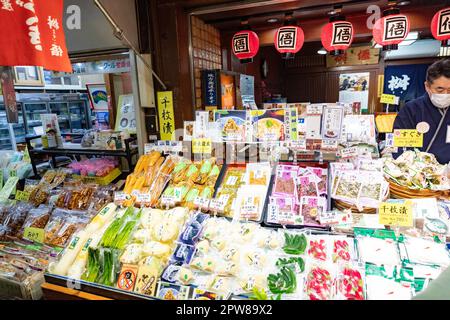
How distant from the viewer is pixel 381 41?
14.6ft

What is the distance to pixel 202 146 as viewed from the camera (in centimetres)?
309

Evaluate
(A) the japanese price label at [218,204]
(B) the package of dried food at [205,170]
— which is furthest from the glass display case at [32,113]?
(A) the japanese price label at [218,204]

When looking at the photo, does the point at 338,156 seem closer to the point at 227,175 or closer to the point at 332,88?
the point at 227,175

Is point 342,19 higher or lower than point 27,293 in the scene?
higher

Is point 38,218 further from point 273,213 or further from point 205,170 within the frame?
point 273,213

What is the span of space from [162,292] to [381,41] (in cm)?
472

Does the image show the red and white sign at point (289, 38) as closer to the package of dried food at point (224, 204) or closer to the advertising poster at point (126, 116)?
the advertising poster at point (126, 116)

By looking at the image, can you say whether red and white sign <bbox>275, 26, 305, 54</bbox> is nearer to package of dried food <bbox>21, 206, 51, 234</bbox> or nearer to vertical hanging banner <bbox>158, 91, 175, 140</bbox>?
vertical hanging banner <bbox>158, 91, 175, 140</bbox>

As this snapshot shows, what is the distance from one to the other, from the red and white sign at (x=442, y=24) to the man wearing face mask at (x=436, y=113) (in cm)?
218

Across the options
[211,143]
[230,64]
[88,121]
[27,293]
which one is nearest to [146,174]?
[211,143]

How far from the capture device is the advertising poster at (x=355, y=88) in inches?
432

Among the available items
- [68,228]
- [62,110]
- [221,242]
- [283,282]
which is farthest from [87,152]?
[62,110]
